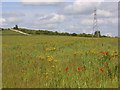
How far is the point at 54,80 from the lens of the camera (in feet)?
23.6

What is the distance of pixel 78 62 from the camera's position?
369 inches

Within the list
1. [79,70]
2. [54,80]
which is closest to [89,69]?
[79,70]

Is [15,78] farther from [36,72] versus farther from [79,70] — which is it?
[79,70]

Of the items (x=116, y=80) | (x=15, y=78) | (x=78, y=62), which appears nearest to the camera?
(x=116, y=80)

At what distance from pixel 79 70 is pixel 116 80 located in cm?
134

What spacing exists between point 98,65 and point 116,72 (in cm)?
111

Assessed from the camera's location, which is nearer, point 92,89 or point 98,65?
point 92,89

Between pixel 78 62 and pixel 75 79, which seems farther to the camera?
pixel 78 62

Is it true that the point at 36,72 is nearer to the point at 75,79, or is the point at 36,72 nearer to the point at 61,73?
the point at 61,73


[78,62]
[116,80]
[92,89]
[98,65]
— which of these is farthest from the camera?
[78,62]

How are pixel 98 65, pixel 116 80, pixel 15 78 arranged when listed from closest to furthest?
1. pixel 116 80
2. pixel 15 78
3. pixel 98 65

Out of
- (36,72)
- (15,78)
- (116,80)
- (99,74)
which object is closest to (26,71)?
(36,72)

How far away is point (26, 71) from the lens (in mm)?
8336

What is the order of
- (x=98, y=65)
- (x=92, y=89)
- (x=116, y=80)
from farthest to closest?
(x=98, y=65) < (x=116, y=80) < (x=92, y=89)
